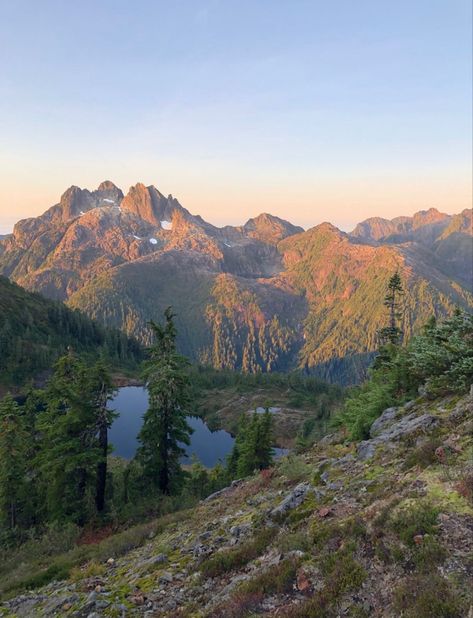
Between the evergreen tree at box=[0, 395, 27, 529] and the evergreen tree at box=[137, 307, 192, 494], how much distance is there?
448 inches

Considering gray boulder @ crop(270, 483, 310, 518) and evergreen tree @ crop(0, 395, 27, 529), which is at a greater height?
gray boulder @ crop(270, 483, 310, 518)

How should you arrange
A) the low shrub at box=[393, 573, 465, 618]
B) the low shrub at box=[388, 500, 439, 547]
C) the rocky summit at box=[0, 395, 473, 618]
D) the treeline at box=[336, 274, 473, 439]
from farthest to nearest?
the treeline at box=[336, 274, 473, 439] < the low shrub at box=[388, 500, 439, 547] < the rocky summit at box=[0, 395, 473, 618] < the low shrub at box=[393, 573, 465, 618]

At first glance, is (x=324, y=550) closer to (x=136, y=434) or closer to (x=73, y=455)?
(x=73, y=455)

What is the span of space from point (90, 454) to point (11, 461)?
1020 cm

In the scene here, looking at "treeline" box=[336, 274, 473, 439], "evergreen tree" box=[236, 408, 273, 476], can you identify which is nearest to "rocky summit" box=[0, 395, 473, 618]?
"treeline" box=[336, 274, 473, 439]

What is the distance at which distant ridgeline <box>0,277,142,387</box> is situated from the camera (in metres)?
137

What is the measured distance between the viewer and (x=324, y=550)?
1053 cm

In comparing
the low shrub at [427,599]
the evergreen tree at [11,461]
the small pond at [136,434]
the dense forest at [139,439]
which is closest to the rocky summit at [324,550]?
the low shrub at [427,599]

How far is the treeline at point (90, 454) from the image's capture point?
2966cm

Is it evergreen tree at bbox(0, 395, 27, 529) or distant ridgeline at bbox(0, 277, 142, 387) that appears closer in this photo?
evergreen tree at bbox(0, 395, 27, 529)

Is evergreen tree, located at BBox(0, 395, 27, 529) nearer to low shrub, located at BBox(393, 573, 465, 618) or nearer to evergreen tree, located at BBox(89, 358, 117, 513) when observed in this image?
evergreen tree, located at BBox(89, 358, 117, 513)

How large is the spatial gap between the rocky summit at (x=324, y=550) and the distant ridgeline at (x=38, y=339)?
440 feet

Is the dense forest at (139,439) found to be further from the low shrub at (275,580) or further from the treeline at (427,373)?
the low shrub at (275,580)

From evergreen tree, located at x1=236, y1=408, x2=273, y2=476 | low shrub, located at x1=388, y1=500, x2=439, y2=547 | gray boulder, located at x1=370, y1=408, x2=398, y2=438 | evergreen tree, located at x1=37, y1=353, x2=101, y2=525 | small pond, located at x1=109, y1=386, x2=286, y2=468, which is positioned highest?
low shrub, located at x1=388, y1=500, x2=439, y2=547
